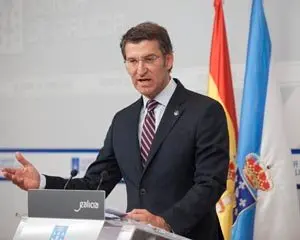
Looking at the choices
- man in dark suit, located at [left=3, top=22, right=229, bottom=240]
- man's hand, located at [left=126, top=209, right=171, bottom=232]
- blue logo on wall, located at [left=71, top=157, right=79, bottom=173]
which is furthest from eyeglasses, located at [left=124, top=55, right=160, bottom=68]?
blue logo on wall, located at [left=71, top=157, right=79, bottom=173]

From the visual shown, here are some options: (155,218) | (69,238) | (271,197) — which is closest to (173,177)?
(155,218)

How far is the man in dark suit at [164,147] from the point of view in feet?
7.11

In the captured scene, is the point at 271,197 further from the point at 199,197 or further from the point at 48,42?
the point at 48,42

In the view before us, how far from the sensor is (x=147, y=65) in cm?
225

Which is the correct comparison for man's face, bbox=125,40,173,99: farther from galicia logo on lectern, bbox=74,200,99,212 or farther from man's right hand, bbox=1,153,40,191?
galicia logo on lectern, bbox=74,200,99,212

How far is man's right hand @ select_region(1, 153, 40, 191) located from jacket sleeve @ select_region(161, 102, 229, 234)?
1.65ft

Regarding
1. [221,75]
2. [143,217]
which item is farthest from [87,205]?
[221,75]

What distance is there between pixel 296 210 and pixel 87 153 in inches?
63.9

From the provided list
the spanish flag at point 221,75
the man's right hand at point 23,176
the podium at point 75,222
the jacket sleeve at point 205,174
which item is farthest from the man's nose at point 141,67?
the spanish flag at point 221,75

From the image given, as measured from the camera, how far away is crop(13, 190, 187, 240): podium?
150 cm

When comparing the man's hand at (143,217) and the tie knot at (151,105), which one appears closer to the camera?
the man's hand at (143,217)

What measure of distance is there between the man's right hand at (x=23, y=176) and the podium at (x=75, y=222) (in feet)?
1.49

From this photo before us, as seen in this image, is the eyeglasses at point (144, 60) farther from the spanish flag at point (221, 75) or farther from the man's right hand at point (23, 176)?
the spanish flag at point (221, 75)

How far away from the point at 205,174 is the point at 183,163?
0.36ft
